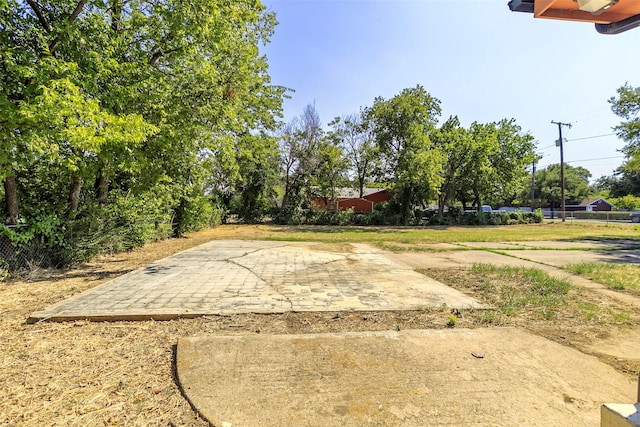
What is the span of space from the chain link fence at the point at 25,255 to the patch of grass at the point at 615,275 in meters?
10.7

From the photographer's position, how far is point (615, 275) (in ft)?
20.6

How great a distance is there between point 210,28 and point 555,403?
26.6 feet

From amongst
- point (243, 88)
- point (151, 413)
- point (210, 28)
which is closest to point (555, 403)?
point (151, 413)

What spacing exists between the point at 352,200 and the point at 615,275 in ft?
95.1

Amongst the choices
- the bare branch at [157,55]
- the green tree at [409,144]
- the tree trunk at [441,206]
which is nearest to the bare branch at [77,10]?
the bare branch at [157,55]

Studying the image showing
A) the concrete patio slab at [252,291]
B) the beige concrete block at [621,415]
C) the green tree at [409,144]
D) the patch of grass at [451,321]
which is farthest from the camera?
the green tree at [409,144]

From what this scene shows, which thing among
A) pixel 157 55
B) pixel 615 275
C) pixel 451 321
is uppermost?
pixel 157 55

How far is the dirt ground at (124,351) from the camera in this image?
1979mm

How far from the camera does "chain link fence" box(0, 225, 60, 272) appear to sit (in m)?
5.44

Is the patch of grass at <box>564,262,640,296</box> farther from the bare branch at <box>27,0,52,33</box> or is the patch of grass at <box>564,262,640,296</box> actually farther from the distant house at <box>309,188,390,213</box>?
the distant house at <box>309,188,390,213</box>

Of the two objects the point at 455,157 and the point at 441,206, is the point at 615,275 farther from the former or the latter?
the point at 441,206

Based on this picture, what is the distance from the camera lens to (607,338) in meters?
3.23

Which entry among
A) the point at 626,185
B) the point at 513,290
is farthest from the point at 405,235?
the point at 626,185

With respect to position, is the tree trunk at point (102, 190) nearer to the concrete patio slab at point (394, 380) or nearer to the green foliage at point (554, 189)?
the concrete patio slab at point (394, 380)
